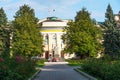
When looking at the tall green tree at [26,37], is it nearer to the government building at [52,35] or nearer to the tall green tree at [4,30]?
the tall green tree at [4,30]

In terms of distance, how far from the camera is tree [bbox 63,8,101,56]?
262 ft

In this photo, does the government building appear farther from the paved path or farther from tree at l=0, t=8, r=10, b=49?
the paved path

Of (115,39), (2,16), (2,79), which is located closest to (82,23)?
(115,39)

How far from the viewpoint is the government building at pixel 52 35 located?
117375mm

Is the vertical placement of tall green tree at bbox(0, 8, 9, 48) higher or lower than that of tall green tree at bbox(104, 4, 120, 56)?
higher

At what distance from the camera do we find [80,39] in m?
80.9

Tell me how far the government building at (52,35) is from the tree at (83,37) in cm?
3267

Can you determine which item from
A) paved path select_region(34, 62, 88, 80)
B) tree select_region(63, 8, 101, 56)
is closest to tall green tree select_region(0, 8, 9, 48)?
tree select_region(63, 8, 101, 56)

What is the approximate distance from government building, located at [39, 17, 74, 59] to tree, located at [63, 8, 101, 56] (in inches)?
1286

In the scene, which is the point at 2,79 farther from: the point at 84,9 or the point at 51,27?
the point at 51,27

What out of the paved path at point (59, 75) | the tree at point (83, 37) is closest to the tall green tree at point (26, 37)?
the tree at point (83, 37)

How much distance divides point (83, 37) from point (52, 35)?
3879cm

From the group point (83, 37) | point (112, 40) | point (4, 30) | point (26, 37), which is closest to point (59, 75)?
point (112, 40)

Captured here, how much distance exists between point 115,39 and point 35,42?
746 inches
